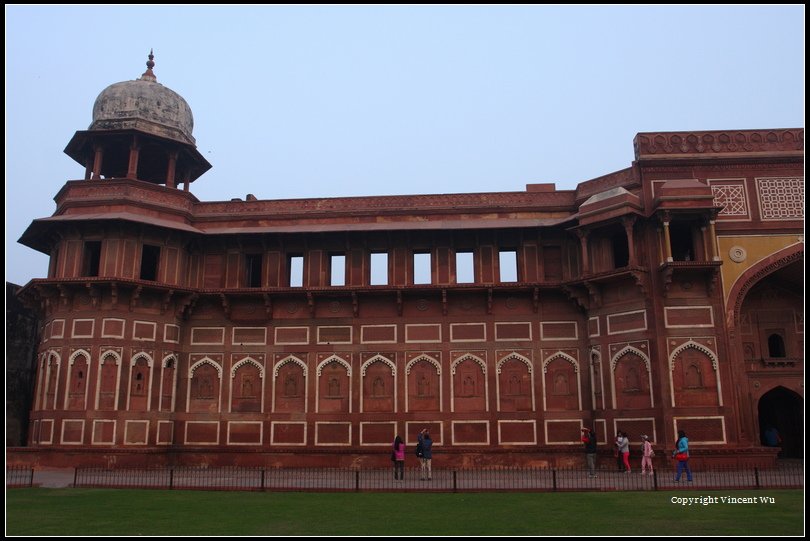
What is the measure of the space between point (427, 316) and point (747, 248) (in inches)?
416

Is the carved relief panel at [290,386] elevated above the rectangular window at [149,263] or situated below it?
below

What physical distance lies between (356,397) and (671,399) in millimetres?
9995

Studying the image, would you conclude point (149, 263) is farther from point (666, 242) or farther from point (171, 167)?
point (666, 242)

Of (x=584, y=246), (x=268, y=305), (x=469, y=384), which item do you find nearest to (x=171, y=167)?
(x=268, y=305)

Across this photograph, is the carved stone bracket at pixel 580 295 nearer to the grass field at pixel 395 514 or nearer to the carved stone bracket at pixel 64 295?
the grass field at pixel 395 514

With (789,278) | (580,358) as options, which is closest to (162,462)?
(580,358)

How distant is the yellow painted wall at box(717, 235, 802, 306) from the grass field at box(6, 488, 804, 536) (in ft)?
30.7

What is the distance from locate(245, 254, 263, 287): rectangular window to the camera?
24297mm

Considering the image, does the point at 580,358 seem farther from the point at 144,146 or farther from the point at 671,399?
the point at 144,146

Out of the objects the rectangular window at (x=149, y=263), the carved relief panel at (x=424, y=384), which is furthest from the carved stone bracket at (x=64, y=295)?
the carved relief panel at (x=424, y=384)

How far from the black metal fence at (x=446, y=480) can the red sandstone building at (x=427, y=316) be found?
140 centimetres

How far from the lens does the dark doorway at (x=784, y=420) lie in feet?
80.1

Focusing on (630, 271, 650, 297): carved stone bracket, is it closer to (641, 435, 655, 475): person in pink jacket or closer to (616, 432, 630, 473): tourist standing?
(616, 432, 630, 473): tourist standing

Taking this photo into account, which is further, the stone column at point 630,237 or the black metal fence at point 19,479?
the stone column at point 630,237
